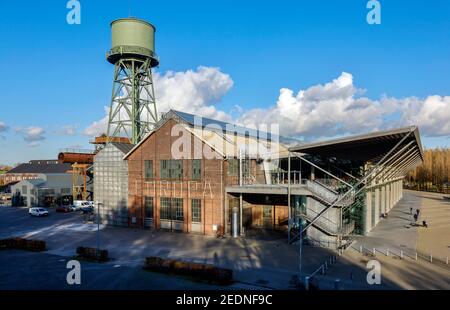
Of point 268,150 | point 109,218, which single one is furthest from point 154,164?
point 268,150

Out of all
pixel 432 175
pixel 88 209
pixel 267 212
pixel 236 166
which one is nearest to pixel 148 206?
pixel 236 166

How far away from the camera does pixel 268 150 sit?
43.3m

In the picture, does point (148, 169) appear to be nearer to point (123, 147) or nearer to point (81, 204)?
point (123, 147)

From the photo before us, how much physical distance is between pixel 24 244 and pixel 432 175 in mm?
115263

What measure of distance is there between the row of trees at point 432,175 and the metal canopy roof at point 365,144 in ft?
291

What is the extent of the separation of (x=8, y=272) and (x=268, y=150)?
29.3 meters

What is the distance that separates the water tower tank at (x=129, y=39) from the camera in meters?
54.3

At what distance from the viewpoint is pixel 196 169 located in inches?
1384

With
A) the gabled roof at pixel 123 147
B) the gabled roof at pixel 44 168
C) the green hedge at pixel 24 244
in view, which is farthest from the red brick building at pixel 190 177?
the gabled roof at pixel 44 168

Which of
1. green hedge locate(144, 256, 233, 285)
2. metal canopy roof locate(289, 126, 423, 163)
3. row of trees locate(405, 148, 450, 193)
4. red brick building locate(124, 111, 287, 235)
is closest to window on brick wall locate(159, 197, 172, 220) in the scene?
red brick building locate(124, 111, 287, 235)

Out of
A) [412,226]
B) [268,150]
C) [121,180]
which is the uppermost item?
[268,150]

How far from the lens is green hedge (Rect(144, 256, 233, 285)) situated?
789 inches

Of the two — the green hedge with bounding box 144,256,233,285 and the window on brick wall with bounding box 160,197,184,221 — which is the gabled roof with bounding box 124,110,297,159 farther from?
the green hedge with bounding box 144,256,233,285
